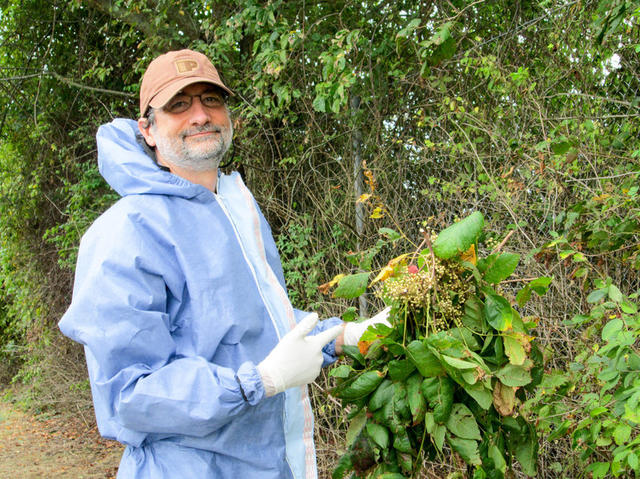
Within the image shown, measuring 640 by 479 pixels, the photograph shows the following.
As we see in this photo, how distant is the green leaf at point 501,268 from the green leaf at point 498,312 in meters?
0.05

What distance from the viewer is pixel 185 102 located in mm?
1914

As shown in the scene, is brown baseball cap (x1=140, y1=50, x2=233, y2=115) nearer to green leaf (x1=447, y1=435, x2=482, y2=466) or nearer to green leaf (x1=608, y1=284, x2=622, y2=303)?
green leaf (x1=447, y1=435, x2=482, y2=466)

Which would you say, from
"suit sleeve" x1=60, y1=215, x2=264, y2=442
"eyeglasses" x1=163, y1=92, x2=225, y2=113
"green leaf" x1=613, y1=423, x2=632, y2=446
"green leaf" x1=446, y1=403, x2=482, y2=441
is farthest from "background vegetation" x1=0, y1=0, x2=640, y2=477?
"eyeglasses" x1=163, y1=92, x2=225, y2=113

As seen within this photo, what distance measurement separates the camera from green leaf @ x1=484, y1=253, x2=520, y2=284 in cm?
148

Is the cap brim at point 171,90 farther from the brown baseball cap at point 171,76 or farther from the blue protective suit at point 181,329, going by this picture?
the blue protective suit at point 181,329

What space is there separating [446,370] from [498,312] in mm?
196

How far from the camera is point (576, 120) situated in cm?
272

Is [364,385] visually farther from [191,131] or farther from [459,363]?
[191,131]

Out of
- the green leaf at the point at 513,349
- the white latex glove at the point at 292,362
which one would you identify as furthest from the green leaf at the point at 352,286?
the green leaf at the point at 513,349

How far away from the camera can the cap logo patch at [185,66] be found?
1.85m

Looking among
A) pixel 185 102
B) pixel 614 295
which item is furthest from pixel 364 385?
pixel 185 102

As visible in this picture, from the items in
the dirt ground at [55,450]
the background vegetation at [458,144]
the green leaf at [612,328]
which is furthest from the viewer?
the dirt ground at [55,450]

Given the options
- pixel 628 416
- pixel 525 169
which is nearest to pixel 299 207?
pixel 525 169

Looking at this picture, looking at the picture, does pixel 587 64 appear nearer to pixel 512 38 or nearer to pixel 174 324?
pixel 512 38
